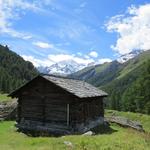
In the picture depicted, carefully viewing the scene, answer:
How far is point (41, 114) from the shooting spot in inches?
1433

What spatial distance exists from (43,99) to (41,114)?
5.22 ft

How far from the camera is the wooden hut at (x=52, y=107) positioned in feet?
114

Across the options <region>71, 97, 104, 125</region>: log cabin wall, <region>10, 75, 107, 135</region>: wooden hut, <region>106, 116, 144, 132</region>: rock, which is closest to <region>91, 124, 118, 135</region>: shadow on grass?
<region>10, 75, 107, 135</region>: wooden hut

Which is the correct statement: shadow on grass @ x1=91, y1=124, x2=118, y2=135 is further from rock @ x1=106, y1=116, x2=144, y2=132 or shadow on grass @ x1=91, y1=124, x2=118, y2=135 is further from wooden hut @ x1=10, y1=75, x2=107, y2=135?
rock @ x1=106, y1=116, x2=144, y2=132

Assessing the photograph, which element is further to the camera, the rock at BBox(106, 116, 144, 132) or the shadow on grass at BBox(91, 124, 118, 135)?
the rock at BBox(106, 116, 144, 132)

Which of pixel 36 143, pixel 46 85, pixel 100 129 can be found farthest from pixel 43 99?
pixel 36 143

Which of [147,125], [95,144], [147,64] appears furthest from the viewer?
[147,64]

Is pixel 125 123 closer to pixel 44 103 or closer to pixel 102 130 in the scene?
pixel 102 130

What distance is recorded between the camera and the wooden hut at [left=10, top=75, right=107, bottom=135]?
34656 mm

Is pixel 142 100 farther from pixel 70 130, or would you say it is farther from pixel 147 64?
pixel 70 130

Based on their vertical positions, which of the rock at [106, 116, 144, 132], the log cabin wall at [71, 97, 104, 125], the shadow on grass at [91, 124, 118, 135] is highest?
the log cabin wall at [71, 97, 104, 125]

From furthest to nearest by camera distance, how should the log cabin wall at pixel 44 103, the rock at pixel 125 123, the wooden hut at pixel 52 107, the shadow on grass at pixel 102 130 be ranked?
the rock at pixel 125 123 < the shadow on grass at pixel 102 130 < the log cabin wall at pixel 44 103 < the wooden hut at pixel 52 107

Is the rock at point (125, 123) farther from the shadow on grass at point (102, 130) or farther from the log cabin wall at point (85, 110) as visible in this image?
the shadow on grass at point (102, 130)

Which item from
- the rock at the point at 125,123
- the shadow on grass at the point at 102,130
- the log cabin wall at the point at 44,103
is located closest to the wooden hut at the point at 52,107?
the log cabin wall at the point at 44,103
